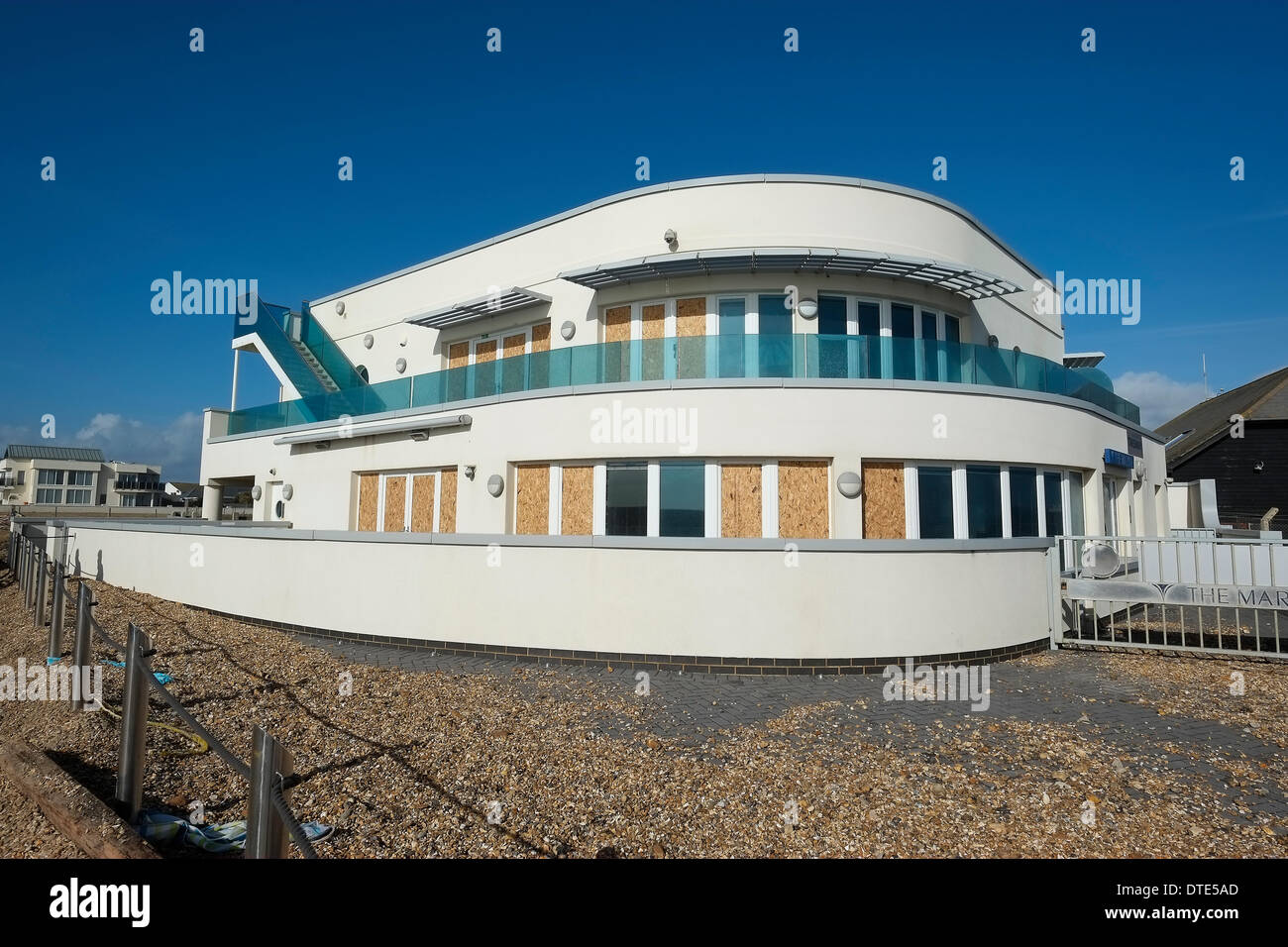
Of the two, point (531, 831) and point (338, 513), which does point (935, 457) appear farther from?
point (338, 513)

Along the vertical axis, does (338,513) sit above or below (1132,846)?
above

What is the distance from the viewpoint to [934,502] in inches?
409

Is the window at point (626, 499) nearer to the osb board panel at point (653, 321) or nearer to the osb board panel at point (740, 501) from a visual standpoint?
the osb board panel at point (740, 501)

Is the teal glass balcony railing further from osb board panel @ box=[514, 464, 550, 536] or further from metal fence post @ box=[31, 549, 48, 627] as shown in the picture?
metal fence post @ box=[31, 549, 48, 627]

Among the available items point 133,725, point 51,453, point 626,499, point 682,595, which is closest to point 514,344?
point 626,499

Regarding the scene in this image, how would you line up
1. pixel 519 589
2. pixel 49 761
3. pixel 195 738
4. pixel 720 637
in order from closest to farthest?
pixel 49 761 < pixel 195 738 < pixel 720 637 < pixel 519 589

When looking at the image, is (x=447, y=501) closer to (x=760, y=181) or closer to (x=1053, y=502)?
(x=760, y=181)

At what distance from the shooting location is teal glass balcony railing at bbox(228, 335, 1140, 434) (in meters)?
10.1

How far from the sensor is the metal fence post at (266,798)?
3.02 metres

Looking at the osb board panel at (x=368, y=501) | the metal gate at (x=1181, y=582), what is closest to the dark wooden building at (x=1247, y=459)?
the metal gate at (x=1181, y=582)

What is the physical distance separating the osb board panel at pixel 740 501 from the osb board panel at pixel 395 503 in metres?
7.39

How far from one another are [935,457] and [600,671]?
240 inches
